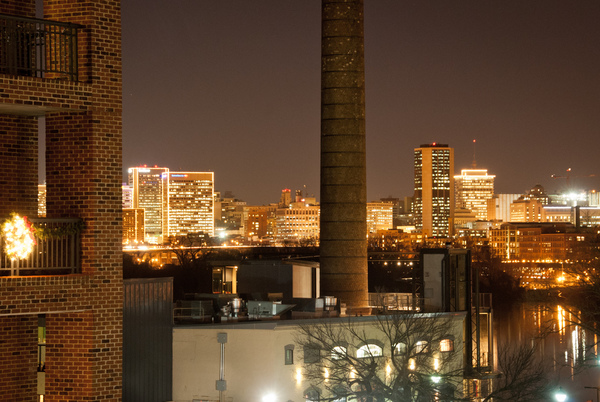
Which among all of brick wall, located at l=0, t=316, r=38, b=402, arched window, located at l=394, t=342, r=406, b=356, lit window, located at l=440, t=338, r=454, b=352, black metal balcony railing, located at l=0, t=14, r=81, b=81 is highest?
black metal balcony railing, located at l=0, t=14, r=81, b=81

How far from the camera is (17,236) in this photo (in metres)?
16.5

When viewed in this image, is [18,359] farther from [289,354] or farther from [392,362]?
[392,362]

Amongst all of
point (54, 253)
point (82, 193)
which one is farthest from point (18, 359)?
point (82, 193)

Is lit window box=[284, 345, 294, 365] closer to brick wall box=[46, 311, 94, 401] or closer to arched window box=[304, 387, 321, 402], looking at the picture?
arched window box=[304, 387, 321, 402]

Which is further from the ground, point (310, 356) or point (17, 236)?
point (17, 236)

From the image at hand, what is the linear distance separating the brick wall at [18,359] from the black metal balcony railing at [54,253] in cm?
151

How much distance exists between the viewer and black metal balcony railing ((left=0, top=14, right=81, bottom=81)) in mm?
17156

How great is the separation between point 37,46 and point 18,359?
20.0ft

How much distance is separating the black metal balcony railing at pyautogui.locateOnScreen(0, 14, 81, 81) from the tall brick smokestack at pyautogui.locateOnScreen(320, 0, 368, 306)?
27746mm

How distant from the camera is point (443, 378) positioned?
28.8m

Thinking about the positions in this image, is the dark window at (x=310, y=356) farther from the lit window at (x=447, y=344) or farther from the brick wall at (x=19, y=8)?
the brick wall at (x=19, y=8)

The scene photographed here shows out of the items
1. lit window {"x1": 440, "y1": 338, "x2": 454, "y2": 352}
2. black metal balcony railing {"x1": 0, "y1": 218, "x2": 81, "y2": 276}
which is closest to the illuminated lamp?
black metal balcony railing {"x1": 0, "y1": 218, "x2": 81, "y2": 276}

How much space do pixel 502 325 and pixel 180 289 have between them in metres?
38.4

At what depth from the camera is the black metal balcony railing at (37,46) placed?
17.2 metres
